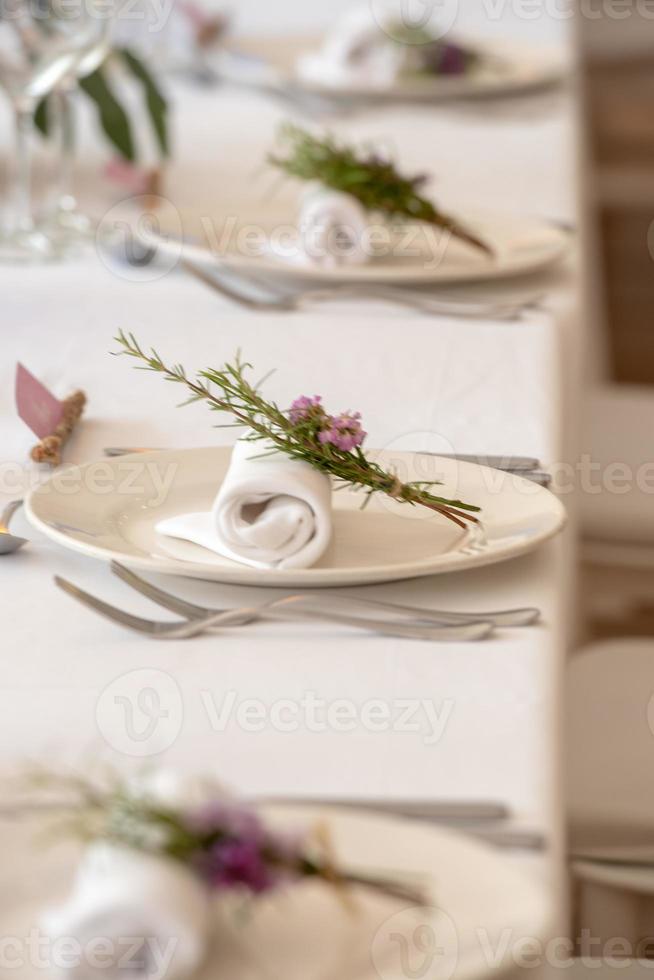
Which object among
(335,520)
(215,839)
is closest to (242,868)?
(215,839)

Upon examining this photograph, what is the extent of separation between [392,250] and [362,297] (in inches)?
5.3

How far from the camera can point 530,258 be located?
162 cm

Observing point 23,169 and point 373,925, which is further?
point 23,169

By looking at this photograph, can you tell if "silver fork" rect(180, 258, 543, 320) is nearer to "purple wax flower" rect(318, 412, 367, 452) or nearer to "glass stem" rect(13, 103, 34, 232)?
"glass stem" rect(13, 103, 34, 232)

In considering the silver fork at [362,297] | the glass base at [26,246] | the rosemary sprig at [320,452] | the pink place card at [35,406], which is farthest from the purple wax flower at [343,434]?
the glass base at [26,246]

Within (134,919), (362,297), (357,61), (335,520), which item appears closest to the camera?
(134,919)

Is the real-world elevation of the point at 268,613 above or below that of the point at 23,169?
below

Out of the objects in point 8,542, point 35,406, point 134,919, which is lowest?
point 134,919

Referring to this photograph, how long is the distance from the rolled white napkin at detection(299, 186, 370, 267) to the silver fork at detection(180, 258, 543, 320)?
0.04 m

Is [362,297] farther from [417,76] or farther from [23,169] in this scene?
[417,76]

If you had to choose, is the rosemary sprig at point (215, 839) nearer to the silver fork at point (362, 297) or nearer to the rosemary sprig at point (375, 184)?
the silver fork at point (362, 297)

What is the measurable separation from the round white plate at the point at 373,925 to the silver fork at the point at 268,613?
23 cm

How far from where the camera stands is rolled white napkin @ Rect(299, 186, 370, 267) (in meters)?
1.54

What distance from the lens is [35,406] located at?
116cm
